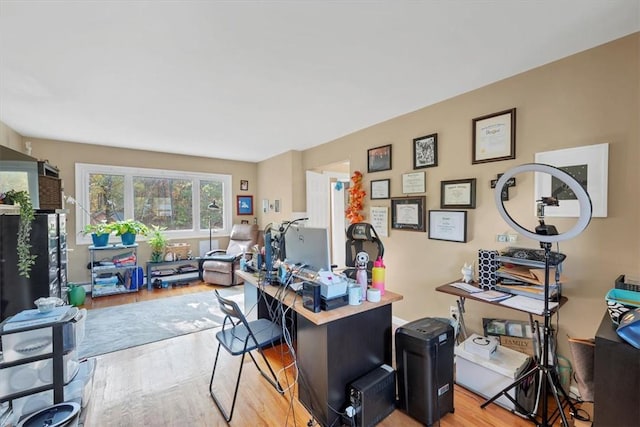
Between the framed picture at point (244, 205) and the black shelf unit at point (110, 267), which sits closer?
the black shelf unit at point (110, 267)

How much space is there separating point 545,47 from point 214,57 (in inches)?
91.2

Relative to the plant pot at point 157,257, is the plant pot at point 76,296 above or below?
below

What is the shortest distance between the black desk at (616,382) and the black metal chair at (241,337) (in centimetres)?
172

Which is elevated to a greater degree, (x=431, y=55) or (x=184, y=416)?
(x=431, y=55)

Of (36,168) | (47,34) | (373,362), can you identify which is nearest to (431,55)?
(373,362)

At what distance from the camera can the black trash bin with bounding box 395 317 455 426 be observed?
1.73m

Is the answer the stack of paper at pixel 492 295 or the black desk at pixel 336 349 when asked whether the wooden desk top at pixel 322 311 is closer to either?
the black desk at pixel 336 349

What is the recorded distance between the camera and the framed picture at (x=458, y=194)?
2547 mm

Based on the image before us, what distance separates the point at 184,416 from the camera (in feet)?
6.11

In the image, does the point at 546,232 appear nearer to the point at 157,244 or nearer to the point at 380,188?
the point at 380,188

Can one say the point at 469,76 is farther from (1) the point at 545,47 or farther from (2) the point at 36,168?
(2) the point at 36,168

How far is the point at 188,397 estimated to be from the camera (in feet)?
6.73

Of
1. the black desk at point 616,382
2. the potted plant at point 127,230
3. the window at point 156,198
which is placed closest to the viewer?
the black desk at point 616,382

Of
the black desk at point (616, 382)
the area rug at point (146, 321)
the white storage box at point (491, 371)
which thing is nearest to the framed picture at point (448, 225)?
the white storage box at point (491, 371)
